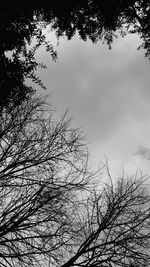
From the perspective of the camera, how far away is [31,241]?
244 inches

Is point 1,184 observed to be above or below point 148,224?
below

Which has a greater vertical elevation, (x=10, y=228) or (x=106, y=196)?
(x=106, y=196)

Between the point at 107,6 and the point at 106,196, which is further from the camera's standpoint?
the point at 106,196

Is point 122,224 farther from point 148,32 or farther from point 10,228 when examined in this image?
point 148,32

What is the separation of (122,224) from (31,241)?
2.07 metres

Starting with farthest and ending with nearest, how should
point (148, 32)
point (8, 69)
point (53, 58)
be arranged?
point (148, 32), point (53, 58), point (8, 69)

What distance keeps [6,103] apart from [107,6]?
9.80ft

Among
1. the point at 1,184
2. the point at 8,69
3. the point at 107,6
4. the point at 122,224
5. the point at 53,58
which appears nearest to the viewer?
the point at 8,69

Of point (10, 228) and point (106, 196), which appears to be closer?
point (10, 228)

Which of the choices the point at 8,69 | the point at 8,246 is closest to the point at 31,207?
the point at 8,246

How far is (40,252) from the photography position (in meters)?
6.03

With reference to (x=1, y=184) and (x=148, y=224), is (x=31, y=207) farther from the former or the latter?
(x=148, y=224)

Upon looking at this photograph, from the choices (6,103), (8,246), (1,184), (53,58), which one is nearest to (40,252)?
(8,246)

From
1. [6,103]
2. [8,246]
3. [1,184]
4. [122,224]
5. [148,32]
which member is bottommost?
[8,246]
